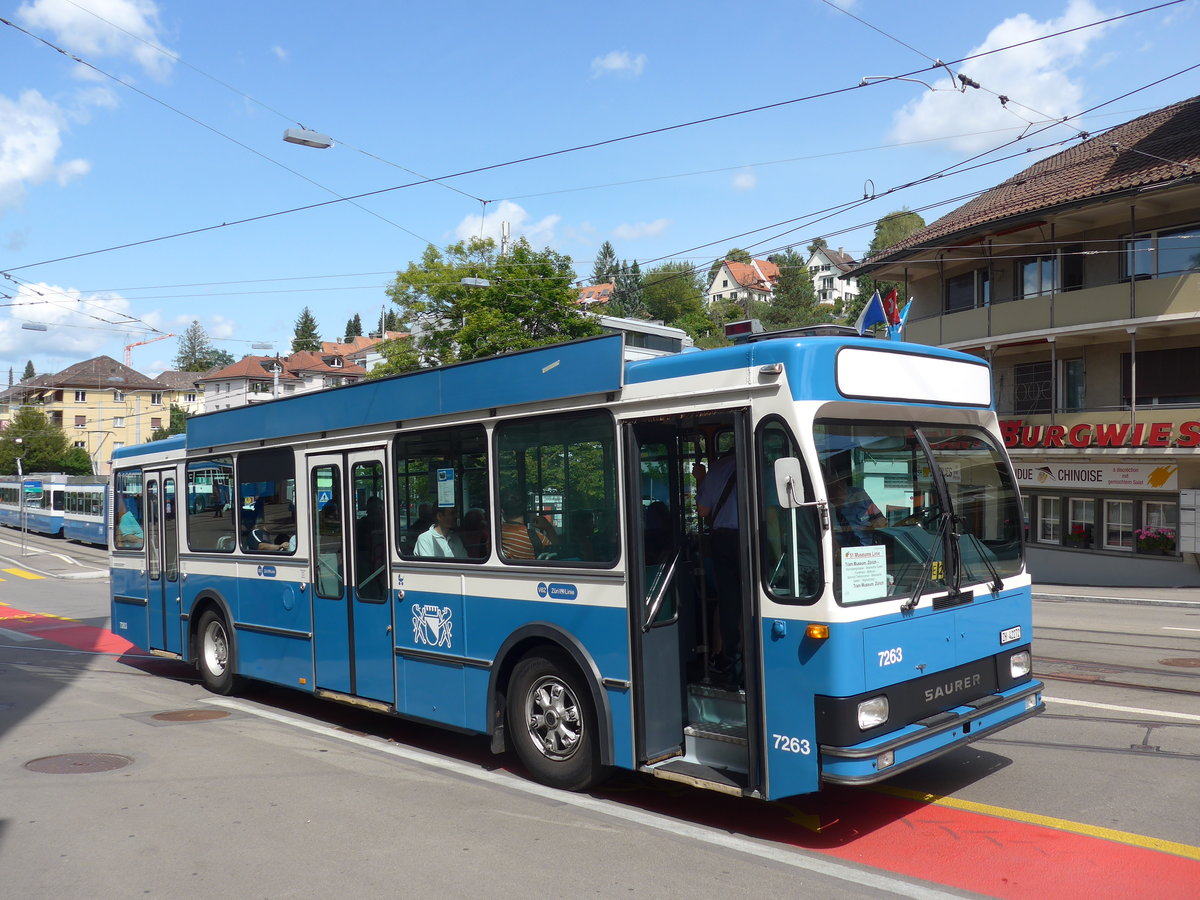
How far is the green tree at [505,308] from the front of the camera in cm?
4012

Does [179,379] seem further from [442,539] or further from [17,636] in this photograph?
[442,539]

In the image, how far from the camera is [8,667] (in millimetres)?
13414

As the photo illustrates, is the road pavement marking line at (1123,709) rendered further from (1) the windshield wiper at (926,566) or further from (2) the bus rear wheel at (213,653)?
(2) the bus rear wheel at (213,653)

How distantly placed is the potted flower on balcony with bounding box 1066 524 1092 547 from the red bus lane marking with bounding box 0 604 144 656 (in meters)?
23.4

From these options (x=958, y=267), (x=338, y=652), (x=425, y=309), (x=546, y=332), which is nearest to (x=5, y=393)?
(x=425, y=309)

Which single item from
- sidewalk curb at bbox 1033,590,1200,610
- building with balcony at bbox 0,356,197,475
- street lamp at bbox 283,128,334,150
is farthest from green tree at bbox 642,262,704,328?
street lamp at bbox 283,128,334,150

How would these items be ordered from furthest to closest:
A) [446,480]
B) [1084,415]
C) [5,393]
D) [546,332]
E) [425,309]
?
[5,393]
[425,309]
[546,332]
[1084,415]
[446,480]

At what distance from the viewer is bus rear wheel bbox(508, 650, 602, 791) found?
21.8 feet

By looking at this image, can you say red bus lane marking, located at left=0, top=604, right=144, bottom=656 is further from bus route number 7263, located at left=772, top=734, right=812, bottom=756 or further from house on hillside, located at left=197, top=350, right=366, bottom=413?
house on hillside, located at left=197, top=350, right=366, bottom=413

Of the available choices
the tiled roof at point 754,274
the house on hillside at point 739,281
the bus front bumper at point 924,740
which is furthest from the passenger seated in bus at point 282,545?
the tiled roof at point 754,274

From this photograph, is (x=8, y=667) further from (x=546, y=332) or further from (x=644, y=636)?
(x=546, y=332)

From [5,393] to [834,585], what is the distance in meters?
123

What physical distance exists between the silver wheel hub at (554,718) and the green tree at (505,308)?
3175 centimetres

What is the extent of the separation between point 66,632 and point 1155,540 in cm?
2422
